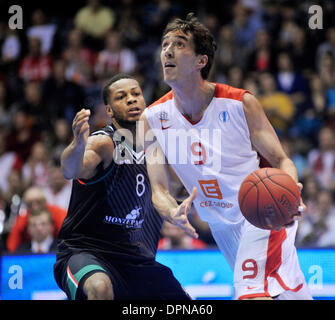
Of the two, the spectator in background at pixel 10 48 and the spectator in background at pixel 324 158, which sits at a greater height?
the spectator in background at pixel 10 48

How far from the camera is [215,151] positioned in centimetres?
441

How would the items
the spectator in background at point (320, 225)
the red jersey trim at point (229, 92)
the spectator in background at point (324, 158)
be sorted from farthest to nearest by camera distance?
1. the spectator in background at point (324, 158)
2. the spectator in background at point (320, 225)
3. the red jersey trim at point (229, 92)

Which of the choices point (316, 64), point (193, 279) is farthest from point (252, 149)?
point (316, 64)

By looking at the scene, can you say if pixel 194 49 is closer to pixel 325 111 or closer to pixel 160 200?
pixel 160 200

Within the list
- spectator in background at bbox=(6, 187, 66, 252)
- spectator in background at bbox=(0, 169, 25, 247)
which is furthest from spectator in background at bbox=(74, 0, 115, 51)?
spectator in background at bbox=(6, 187, 66, 252)

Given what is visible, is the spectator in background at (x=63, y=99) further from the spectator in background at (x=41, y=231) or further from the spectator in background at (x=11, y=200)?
the spectator in background at (x=41, y=231)

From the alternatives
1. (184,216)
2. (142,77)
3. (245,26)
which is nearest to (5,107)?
(142,77)

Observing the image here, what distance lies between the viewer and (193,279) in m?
6.33

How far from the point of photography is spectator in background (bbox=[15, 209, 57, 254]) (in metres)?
6.81

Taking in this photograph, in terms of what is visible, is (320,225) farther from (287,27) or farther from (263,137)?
(287,27)

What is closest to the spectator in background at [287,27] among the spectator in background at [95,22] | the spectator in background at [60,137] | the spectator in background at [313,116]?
the spectator in background at [313,116]

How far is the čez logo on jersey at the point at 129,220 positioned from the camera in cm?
470

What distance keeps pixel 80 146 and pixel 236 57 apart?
6.37 meters

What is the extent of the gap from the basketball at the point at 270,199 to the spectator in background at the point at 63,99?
6.31 metres
